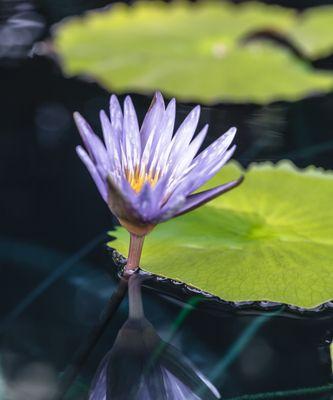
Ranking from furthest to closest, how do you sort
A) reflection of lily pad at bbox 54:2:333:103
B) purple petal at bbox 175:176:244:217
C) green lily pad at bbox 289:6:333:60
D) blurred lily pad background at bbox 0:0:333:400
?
green lily pad at bbox 289:6:333:60, reflection of lily pad at bbox 54:2:333:103, blurred lily pad background at bbox 0:0:333:400, purple petal at bbox 175:176:244:217

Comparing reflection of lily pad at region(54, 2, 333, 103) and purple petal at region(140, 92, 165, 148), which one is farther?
reflection of lily pad at region(54, 2, 333, 103)

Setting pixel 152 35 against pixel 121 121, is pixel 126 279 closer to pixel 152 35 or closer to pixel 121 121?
pixel 121 121

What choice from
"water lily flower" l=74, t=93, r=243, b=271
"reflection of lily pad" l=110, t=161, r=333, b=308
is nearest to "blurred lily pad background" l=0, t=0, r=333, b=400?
"reflection of lily pad" l=110, t=161, r=333, b=308

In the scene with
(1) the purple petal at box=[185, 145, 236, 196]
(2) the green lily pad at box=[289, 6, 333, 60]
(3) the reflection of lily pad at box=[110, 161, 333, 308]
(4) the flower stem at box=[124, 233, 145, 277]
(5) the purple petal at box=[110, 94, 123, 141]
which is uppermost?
(5) the purple petal at box=[110, 94, 123, 141]

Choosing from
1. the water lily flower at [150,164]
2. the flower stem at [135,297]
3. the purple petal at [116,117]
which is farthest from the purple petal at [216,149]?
the flower stem at [135,297]

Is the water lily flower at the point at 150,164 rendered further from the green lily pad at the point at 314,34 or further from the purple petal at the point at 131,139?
the green lily pad at the point at 314,34

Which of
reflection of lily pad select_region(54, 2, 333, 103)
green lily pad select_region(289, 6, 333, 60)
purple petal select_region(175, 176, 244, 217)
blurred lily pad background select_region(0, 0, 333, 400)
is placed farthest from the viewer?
green lily pad select_region(289, 6, 333, 60)

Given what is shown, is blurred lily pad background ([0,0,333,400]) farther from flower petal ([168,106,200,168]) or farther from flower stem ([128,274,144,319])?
flower petal ([168,106,200,168])

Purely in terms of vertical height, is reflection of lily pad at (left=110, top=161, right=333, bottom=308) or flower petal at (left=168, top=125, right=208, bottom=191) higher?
A: flower petal at (left=168, top=125, right=208, bottom=191)
